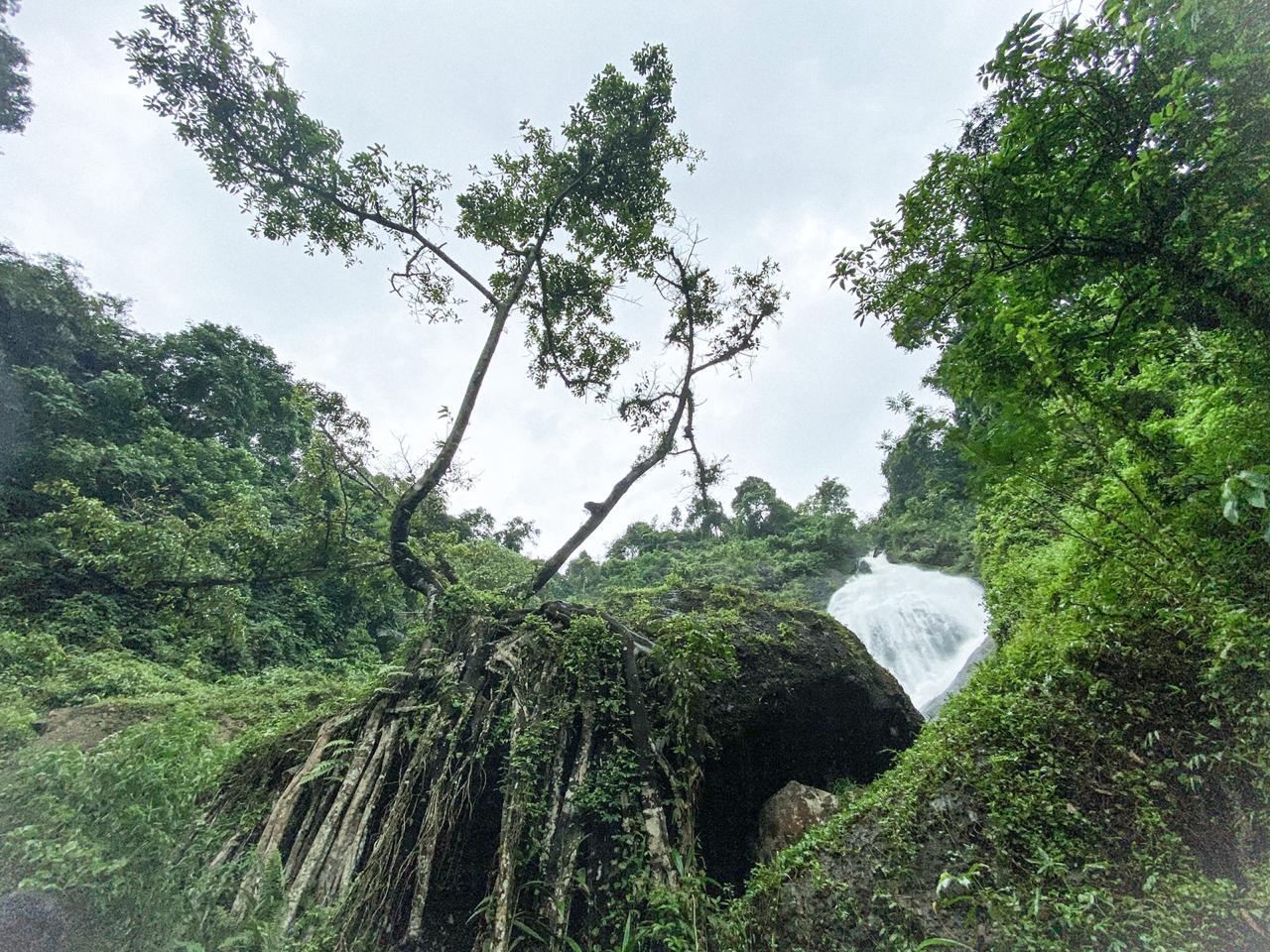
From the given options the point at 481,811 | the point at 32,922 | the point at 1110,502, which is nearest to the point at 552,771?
the point at 481,811

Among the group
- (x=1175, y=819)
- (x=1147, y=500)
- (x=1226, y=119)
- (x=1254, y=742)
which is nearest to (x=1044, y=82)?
(x=1226, y=119)

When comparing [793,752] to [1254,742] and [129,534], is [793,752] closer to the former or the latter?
[1254,742]

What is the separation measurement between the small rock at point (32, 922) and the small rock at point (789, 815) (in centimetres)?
393

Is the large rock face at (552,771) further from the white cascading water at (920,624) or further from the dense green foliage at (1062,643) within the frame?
the white cascading water at (920,624)

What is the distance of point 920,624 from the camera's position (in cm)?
1592

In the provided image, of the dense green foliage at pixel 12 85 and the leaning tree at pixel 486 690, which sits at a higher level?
the dense green foliage at pixel 12 85

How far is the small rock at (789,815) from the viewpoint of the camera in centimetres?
365

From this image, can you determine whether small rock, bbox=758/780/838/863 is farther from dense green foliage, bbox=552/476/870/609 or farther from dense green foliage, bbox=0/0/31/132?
dense green foliage, bbox=0/0/31/132

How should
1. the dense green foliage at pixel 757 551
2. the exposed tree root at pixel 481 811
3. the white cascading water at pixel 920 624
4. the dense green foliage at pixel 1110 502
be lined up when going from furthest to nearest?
the dense green foliage at pixel 757 551
the white cascading water at pixel 920 624
the exposed tree root at pixel 481 811
the dense green foliage at pixel 1110 502

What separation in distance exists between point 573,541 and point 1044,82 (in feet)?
17.9

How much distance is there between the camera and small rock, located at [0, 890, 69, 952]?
6.31 ft

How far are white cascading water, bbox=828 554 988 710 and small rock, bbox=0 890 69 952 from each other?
13285 millimetres

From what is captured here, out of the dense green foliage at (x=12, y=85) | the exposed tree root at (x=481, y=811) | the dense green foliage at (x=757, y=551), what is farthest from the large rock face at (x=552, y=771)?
the dense green foliage at (x=12, y=85)

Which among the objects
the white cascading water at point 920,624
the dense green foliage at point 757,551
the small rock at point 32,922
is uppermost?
the dense green foliage at point 757,551
